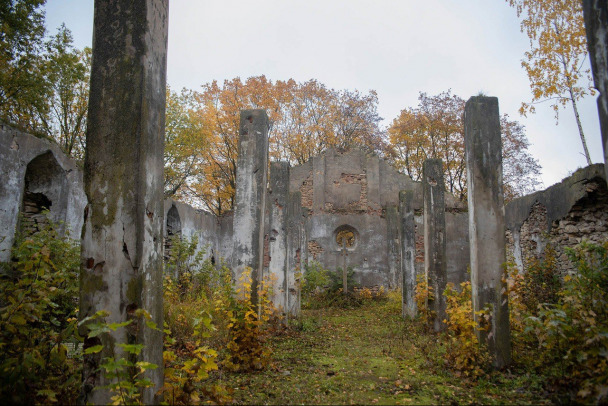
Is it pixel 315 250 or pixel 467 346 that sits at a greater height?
pixel 315 250

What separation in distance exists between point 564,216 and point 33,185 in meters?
12.9

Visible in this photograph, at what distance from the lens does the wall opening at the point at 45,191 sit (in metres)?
9.80

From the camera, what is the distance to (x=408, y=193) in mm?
12781

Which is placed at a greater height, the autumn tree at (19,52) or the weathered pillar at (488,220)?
the autumn tree at (19,52)

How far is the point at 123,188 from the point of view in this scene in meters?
3.09

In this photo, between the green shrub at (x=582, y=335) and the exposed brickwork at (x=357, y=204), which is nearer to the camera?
the green shrub at (x=582, y=335)

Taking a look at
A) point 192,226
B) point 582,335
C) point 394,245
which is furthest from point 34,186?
point 394,245

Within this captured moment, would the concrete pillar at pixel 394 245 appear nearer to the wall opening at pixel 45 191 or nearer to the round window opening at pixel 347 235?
the round window opening at pixel 347 235

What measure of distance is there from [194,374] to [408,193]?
34.1ft

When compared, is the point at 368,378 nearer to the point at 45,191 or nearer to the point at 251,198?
the point at 251,198

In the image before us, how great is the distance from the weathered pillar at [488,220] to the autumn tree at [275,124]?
21904 mm

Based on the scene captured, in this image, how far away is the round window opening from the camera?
2205cm

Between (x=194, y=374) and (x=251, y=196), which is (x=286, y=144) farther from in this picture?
(x=194, y=374)

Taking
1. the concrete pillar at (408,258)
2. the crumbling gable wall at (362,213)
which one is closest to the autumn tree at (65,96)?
the crumbling gable wall at (362,213)
